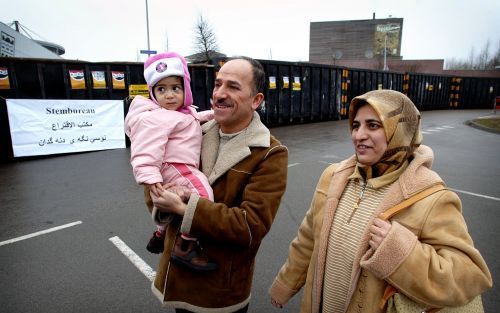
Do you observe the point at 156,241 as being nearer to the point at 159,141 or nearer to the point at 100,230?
the point at 159,141

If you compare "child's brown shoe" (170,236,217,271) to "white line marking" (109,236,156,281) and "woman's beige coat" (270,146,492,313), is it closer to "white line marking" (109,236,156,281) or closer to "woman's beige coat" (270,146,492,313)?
"woman's beige coat" (270,146,492,313)

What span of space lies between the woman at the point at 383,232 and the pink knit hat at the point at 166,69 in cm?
90

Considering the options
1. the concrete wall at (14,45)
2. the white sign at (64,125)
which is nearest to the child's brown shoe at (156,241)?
the white sign at (64,125)

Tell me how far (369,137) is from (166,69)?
1097 mm

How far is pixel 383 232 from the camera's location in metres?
1.31

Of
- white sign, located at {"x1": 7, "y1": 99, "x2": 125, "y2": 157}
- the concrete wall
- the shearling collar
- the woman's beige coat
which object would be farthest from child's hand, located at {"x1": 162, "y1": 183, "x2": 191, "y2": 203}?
the concrete wall

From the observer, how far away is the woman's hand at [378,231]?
1.31 metres

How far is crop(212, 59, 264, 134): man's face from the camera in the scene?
59.4 inches

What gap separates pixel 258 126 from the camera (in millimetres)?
1578

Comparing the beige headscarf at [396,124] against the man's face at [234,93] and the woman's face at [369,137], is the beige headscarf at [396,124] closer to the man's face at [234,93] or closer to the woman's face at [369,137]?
the woman's face at [369,137]

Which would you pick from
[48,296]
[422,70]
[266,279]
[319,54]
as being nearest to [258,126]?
[266,279]

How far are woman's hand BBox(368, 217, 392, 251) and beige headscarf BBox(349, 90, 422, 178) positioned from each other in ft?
0.91

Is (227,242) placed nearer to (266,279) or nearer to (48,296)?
(266,279)

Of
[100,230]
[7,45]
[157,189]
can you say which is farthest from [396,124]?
[7,45]
